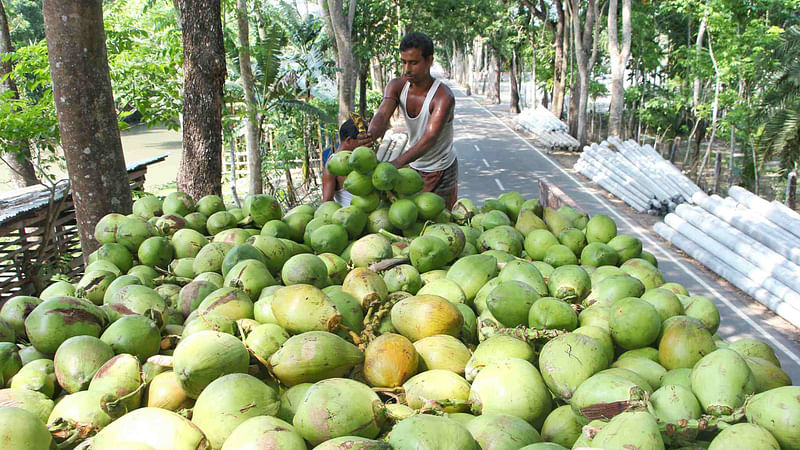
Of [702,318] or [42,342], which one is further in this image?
[702,318]

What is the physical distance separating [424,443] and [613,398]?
0.53 m

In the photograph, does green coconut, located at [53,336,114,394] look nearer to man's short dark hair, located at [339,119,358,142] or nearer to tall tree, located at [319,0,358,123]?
man's short dark hair, located at [339,119,358,142]

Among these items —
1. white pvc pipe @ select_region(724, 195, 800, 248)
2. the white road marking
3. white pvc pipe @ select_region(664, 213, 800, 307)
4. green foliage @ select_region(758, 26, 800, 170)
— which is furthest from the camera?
green foliage @ select_region(758, 26, 800, 170)

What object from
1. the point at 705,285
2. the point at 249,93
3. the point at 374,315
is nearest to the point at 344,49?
the point at 249,93

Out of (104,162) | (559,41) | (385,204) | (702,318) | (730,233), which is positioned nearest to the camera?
(702,318)

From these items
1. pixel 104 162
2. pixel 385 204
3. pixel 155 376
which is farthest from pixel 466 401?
pixel 104 162

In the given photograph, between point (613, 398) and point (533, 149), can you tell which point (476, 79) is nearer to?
point (533, 149)

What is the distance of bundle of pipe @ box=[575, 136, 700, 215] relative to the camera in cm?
1182

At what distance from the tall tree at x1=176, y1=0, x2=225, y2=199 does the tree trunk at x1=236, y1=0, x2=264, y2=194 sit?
6.27ft

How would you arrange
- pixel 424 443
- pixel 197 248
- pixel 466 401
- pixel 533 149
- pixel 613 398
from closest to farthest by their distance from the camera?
pixel 424 443 < pixel 613 398 < pixel 466 401 < pixel 197 248 < pixel 533 149

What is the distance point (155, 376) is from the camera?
5.71 feet

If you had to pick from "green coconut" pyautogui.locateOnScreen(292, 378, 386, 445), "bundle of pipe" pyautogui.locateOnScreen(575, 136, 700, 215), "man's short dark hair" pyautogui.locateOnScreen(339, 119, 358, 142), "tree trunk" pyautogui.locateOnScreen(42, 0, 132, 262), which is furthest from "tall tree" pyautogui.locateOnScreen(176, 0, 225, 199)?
"bundle of pipe" pyautogui.locateOnScreen(575, 136, 700, 215)

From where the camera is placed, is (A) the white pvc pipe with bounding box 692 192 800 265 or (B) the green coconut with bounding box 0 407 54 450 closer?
(B) the green coconut with bounding box 0 407 54 450

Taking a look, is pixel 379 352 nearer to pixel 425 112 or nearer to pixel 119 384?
pixel 119 384
